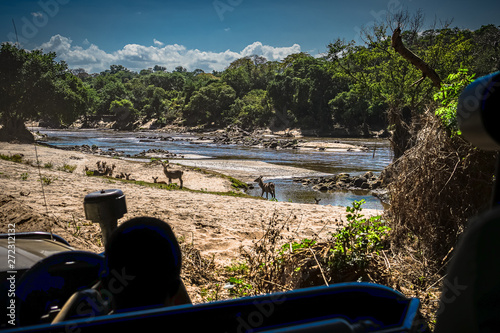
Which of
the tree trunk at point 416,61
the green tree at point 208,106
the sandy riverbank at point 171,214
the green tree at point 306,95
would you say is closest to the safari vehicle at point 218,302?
the sandy riverbank at point 171,214

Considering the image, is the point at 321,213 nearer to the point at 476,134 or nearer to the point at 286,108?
the point at 476,134

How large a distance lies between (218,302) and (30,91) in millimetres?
47720

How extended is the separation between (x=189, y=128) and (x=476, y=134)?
85201mm

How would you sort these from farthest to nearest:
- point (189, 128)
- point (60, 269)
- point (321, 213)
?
point (189, 128), point (321, 213), point (60, 269)

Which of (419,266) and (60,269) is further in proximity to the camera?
(419,266)

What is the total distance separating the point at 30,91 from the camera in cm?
4156

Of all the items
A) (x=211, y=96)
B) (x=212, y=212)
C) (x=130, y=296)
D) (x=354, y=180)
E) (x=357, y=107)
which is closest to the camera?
(x=130, y=296)

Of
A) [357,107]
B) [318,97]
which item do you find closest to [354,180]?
[357,107]

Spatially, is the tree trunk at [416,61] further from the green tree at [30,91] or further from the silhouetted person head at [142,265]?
the green tree at [30,91]

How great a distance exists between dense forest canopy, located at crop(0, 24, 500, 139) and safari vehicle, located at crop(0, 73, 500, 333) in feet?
3.01

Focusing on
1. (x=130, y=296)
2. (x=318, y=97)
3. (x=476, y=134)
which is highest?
(x=318, y=97)

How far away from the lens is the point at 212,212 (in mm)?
10367

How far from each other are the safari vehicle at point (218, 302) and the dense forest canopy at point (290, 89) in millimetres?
916

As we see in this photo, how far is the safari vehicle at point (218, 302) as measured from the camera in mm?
925
